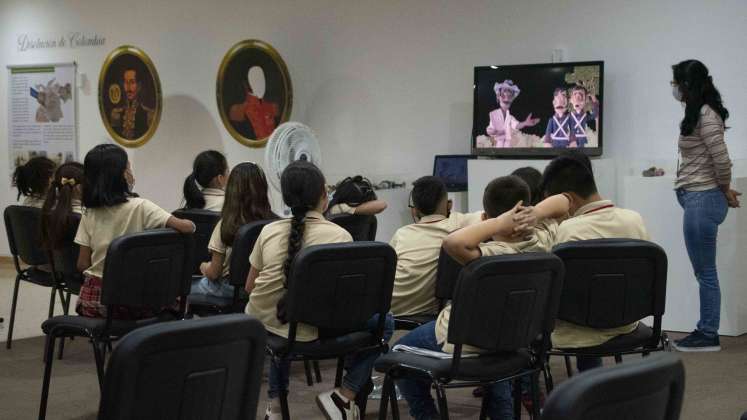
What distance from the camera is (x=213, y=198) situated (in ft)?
18.4

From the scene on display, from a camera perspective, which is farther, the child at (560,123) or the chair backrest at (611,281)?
the child at (560,123)

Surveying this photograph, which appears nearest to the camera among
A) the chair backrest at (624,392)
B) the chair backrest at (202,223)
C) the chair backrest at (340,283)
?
the chair backrest at (624,392)

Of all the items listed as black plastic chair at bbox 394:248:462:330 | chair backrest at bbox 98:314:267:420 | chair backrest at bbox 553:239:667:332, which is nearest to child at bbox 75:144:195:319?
black plastic chair at bbox 394:248:462:330

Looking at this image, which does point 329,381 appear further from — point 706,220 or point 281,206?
point 281,206

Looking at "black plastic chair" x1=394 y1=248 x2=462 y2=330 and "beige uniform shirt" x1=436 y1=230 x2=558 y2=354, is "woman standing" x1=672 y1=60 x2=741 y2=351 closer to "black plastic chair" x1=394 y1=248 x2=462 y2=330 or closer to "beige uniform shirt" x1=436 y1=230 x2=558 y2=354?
"black plastic chair" x1=394 y1=248 x2=462 y2=330

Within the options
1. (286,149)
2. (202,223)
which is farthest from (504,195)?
(286,149)

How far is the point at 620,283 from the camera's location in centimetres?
346

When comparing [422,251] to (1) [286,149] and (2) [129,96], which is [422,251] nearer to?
(1) [286,149]

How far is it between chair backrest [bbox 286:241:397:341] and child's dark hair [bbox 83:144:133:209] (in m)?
1.24

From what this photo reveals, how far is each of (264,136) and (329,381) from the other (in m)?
4.00

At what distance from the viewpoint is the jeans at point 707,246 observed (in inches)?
215

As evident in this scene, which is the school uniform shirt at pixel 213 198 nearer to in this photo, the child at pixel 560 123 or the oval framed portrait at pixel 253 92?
the child at pixel 560 123

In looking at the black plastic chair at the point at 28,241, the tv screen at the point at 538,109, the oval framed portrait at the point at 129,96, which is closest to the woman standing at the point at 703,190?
the tv screen at the point at 538,109

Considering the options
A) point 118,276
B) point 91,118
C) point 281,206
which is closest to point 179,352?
point 118,276
